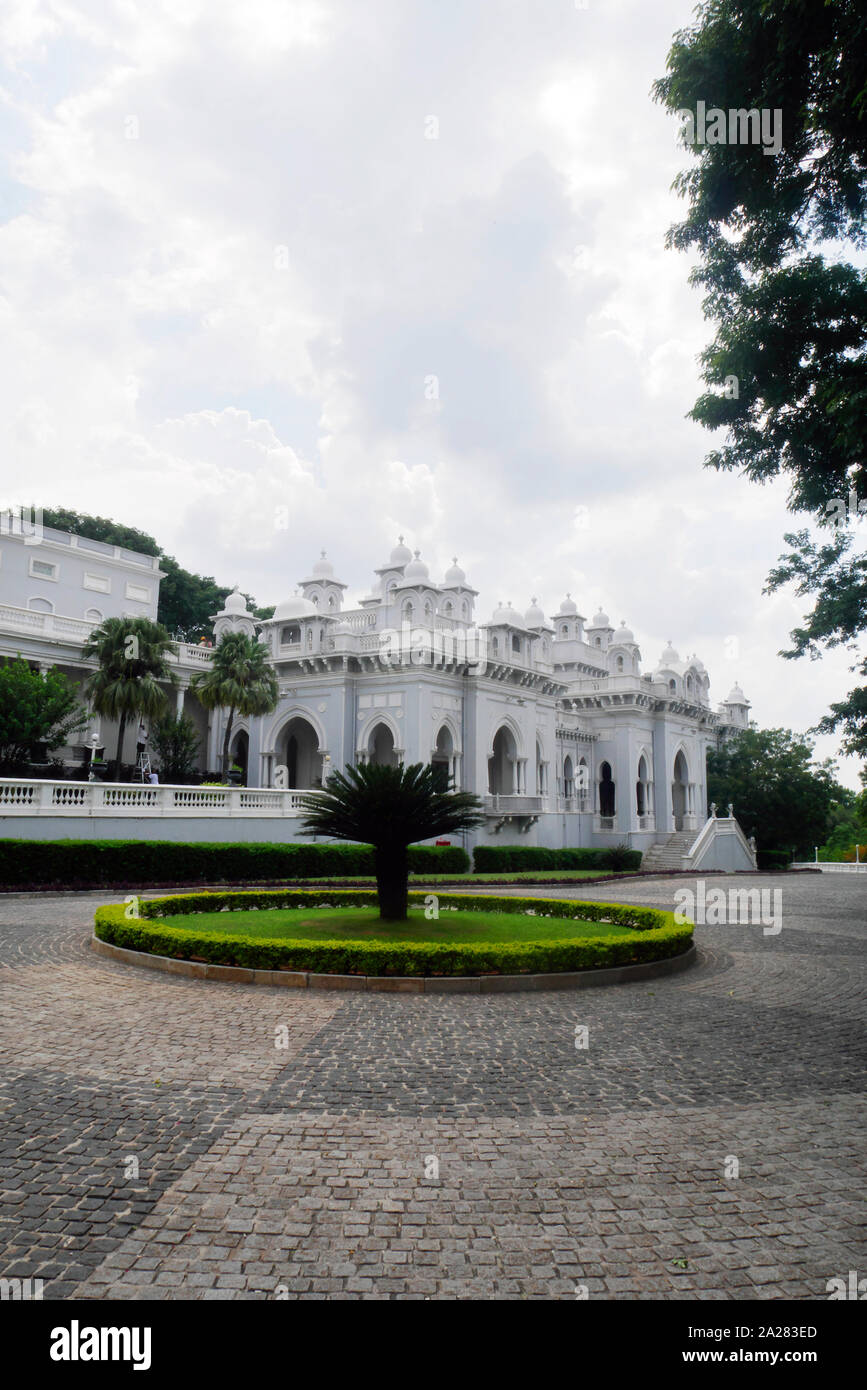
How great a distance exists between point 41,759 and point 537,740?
2090cm

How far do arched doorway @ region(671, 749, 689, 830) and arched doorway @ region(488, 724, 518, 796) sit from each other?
1456cm

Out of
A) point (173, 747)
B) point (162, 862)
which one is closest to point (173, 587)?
point (173, 747)

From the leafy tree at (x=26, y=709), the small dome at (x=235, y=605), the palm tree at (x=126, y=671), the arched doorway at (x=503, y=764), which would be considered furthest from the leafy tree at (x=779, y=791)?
the leafy tree at (x=26, y=709)

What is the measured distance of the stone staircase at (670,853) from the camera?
39.8 metres

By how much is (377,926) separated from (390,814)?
1510 millimetres

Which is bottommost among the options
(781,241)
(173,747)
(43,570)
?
(173,747)

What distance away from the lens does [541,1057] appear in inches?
257

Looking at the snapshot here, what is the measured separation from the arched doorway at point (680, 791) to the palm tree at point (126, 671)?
31.5 meters

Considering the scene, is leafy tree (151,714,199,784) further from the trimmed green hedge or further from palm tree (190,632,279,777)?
the trimmed green hedge

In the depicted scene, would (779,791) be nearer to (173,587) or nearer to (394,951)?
(173,587)

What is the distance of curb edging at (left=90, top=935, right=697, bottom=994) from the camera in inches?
355

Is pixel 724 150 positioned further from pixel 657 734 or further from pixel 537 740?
pixel 657 734

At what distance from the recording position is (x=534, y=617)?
142 ft
